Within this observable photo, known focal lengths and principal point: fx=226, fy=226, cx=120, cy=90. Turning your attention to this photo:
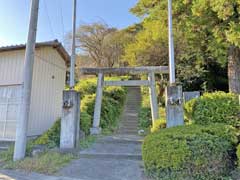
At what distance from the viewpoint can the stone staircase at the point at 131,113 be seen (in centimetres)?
1199

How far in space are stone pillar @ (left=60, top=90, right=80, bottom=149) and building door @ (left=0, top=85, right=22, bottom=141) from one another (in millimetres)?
2466

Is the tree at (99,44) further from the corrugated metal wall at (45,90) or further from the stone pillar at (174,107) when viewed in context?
the stone pillar at (174,107)

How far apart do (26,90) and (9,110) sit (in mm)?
2713

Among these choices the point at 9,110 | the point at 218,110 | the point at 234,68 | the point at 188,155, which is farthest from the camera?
the point at 234,68

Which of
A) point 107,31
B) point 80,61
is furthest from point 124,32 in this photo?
point 80,61

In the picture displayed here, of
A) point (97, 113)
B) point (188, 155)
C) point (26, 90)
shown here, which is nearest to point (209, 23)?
point (97, 113)

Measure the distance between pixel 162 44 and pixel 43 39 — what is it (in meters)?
7.56

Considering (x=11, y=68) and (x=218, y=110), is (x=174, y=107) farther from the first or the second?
(x=11, y=68)

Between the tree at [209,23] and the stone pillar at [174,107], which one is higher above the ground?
the tree at [209,23]

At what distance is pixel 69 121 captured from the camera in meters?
7.65

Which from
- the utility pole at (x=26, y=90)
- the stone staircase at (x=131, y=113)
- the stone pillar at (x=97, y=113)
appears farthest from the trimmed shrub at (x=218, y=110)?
the utility pole at (x=26, y=90)

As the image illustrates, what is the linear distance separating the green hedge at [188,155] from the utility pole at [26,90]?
12.2 feet

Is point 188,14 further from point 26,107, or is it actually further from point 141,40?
point 26,107

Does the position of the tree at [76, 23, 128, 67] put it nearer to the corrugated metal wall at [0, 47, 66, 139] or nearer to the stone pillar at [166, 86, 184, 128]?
the corrugated metal wall at [0, 47, 66, 139]
